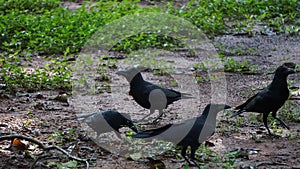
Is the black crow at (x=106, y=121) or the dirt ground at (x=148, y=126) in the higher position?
the black crow at (x=106, y=121)

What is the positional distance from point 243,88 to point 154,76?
64.6 inches

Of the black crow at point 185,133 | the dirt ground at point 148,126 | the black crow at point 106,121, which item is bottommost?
the dirt ground at point 148,126

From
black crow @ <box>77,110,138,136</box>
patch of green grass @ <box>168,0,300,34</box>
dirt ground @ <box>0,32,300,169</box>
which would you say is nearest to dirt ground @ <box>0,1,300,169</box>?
dirt ground @ <box>0,32,300,169</box>

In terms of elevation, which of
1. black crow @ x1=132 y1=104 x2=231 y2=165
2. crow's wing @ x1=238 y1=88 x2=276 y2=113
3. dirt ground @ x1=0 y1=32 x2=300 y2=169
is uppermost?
crow's wing @ x1=238 y1=88 x2=276 y2=113

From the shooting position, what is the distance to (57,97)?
24.9 ft

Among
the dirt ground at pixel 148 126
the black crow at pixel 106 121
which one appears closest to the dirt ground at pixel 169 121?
the dirt ground at pixel 148 126

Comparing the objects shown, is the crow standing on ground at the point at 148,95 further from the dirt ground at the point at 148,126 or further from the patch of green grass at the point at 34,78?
the patch of green grass at the point at 34,78

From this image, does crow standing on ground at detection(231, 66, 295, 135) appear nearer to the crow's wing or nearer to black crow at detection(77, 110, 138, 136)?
the crow's wing

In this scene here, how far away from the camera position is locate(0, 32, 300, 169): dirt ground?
5.23m

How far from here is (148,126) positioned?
6.60 m

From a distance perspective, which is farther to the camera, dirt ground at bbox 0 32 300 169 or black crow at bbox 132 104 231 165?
dirt ground at bbox 0 32 300 169

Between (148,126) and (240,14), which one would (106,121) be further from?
(240,14)

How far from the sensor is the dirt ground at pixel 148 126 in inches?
206

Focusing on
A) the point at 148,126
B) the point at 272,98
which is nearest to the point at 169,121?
the point at 148,126
